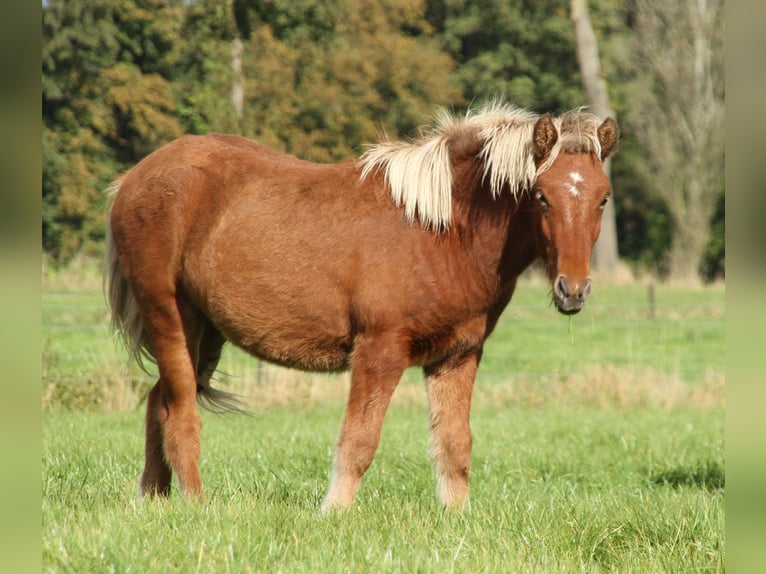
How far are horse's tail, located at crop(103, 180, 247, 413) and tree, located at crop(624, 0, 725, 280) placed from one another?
85.0 feet

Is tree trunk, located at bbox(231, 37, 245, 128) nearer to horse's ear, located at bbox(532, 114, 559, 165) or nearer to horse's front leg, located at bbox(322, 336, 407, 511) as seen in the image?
horse's front leg, located at bbox(322, 336, 407, 511)

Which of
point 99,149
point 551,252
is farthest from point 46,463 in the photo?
point 99,149

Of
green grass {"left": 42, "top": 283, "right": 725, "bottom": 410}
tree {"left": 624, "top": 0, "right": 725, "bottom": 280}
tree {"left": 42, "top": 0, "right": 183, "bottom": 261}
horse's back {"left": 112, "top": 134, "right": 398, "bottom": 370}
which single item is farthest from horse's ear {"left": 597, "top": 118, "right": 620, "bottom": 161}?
tree {"left": 624, "top": 0, "right": 725, "bottom": 280}

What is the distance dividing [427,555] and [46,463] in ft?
10.2

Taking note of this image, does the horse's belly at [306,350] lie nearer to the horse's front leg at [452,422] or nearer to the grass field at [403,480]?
the horse's front leg at [452,422]

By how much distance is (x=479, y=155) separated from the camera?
4973 millimetres

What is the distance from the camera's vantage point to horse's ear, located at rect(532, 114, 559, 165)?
4512 mm

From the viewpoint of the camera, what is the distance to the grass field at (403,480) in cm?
362

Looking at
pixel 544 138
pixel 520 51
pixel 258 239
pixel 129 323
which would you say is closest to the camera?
pixel 544 138

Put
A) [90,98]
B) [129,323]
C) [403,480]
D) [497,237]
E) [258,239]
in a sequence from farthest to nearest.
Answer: [90,98]
[403,480]
[129,323]
[258,239]
[497,237]

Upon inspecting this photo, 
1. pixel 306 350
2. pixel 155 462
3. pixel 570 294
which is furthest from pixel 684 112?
pixel 155 462

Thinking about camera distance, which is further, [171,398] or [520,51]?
[520,51]

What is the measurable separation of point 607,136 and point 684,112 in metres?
28.2

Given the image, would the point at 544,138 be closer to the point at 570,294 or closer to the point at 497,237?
the point at 497,237
